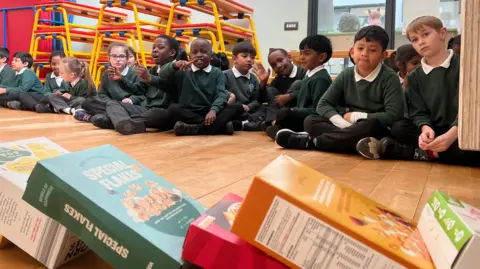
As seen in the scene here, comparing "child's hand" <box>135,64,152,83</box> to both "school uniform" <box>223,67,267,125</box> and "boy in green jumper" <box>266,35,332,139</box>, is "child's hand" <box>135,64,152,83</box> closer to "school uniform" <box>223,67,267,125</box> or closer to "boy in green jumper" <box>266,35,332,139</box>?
"school uniform" <box>223,67,267,125</box>

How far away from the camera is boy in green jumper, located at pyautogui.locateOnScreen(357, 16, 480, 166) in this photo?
1839 mm

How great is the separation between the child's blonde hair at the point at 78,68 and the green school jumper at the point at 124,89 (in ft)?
2.45

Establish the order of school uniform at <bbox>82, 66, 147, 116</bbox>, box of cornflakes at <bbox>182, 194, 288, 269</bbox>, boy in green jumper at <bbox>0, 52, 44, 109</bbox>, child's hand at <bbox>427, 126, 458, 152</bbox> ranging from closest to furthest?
box of cornflakes at <bbox>182, 194, 288, 269</bbox>, child's hand at <bbox>427, 126, 458, 152</bbox>, school uniform at <bbox>82, 66, 147, 116</bbox>, boy in green jumper at <bbox>0, 52, 44, 109</bbox>

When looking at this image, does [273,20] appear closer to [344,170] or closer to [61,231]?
[344,170]

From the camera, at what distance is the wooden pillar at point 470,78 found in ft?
→ 1.35

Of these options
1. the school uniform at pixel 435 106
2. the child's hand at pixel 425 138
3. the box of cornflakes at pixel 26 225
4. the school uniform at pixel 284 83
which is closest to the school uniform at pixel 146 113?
the school uniform at pixel 284 83

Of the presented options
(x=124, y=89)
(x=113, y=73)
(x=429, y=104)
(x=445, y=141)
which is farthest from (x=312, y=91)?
(x=124, y=89)

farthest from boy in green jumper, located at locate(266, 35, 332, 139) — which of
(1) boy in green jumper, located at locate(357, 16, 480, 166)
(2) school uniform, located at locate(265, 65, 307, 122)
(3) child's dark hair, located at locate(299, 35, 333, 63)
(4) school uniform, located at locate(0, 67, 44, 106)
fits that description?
(4) school uniform, located at locate(0, 67, 44, 106)

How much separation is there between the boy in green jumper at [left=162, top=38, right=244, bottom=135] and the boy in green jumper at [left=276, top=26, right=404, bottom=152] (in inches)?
25.4

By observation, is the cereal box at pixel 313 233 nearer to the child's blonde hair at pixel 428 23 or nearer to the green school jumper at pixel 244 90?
the child's blonde hair at pixel 428 23

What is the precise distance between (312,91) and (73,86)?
94.7 inches

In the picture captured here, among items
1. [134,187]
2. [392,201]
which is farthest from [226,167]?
[134,187]

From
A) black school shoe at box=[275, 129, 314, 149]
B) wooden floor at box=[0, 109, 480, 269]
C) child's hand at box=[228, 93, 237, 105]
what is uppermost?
child's hand at box=[228, 93, 237, 105]

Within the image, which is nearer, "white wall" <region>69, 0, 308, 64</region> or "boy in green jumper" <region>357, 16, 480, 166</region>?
"boy in green jumper" <region>357, 16, 480, 166</region>
